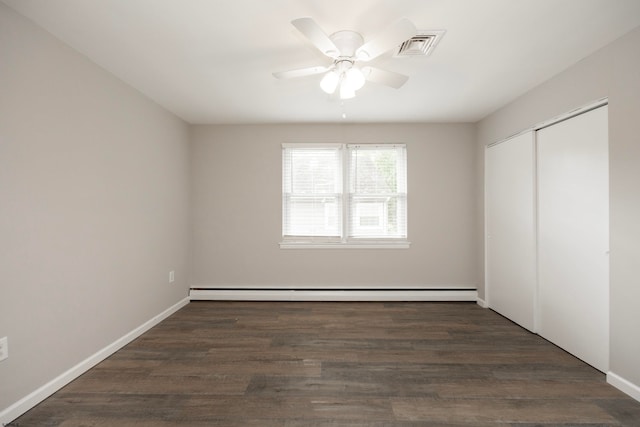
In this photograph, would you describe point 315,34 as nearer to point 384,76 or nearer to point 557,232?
point 384,76

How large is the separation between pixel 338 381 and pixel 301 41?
8.41ft

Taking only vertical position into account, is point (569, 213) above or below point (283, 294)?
above

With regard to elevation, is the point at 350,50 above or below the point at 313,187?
above

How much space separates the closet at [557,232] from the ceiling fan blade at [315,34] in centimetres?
223

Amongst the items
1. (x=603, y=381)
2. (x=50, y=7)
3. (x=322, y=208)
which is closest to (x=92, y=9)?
(x=50, y=7)

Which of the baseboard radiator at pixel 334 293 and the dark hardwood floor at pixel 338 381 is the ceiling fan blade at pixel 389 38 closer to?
the dark hardwood floor at pixel 338 381

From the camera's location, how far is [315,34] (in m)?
1.93

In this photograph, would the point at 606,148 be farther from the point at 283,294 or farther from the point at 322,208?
the point at 283,294

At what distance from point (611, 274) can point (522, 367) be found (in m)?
0.99

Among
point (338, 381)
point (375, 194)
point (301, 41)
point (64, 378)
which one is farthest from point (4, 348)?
point (375, 194)

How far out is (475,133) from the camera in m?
4.61

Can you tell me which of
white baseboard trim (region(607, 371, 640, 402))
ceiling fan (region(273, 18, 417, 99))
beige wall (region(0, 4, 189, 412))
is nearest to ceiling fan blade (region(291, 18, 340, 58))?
ceiling fan (region(273, 18, 417, 99))

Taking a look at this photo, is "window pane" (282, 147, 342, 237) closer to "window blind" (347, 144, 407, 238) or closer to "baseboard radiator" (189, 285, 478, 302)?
"window blind" (347, 144, 407, 238)

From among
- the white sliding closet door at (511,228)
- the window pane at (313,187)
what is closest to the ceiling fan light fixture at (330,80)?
the window pane at (313,187)
